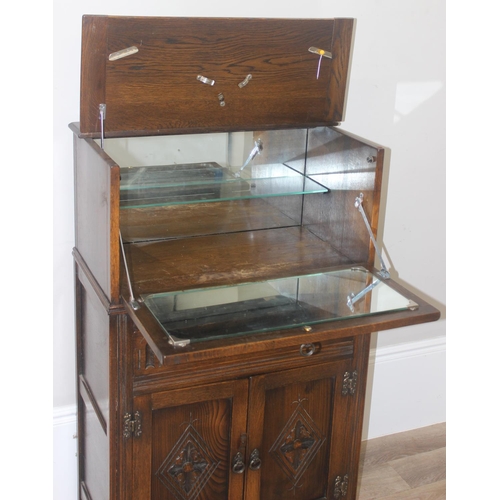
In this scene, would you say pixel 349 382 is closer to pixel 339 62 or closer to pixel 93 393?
pixel 93 393

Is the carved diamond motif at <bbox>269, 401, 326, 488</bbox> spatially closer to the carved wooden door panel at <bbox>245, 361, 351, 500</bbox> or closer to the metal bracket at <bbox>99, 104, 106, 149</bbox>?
the carved wooden door panel at <bbox>245, 361, 351, 500</bbox>

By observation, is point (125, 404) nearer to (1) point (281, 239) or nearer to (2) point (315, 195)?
(1) point (281, 239)

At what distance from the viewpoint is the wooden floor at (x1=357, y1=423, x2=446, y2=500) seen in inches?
106

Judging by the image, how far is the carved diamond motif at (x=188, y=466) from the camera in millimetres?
1998

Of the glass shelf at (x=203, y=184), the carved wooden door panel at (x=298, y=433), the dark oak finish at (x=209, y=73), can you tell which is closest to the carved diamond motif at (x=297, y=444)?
the carved wooden door panel at (x=298, y=433)

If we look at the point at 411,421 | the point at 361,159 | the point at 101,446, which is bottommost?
the point at 411,421

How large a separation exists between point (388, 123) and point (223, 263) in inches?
33.4

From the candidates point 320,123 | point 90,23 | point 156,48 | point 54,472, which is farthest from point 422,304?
point 54,472

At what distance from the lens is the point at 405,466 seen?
282 cm

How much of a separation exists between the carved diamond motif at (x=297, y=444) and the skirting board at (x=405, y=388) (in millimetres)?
743

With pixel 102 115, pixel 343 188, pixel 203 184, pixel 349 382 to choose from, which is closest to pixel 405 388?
pixel 349 382

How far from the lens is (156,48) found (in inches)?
74.3

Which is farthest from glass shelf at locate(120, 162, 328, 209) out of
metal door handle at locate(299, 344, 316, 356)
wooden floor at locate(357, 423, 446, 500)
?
wooden floor at locate(357, 423, 446, 500)
